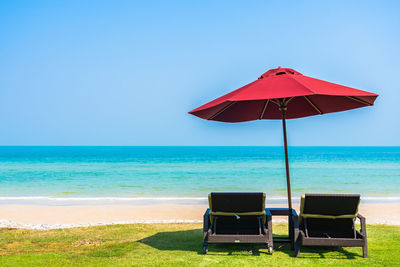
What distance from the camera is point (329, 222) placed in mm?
4715

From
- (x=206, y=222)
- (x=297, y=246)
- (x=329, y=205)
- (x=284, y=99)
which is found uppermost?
(x=284, y=99)

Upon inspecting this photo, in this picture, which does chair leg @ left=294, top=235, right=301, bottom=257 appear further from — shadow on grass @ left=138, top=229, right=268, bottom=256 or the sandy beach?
the sandy beach

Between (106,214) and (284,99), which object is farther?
(106,214)

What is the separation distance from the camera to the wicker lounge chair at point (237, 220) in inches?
184

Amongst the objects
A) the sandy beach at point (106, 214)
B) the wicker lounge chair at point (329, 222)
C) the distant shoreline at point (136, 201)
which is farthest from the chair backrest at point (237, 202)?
the distant shoreline at point (136, 201)

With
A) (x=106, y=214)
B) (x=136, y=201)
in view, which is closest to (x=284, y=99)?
(x=106, y=214)

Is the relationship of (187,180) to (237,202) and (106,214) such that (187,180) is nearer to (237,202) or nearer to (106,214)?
(106,214)

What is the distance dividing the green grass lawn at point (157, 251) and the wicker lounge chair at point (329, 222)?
0.21 meters

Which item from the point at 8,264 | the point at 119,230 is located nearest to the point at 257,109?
the point at 119,230

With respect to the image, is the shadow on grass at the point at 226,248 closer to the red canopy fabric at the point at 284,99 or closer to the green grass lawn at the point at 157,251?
the green grass lawn at the point at 157,251

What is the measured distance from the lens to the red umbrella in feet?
13.3

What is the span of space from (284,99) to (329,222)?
68.6 inches

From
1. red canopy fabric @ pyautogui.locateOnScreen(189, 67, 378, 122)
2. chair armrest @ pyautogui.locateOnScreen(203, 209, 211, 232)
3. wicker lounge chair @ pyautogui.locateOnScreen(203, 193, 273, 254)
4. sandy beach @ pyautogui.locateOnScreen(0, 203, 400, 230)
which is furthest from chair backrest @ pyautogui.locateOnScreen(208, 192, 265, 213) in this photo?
sandy beach @ pyautogui.locateOnScreen(0, 203, 400, 230)

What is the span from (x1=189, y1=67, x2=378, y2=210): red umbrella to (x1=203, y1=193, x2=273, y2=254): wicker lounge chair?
1.76ft
